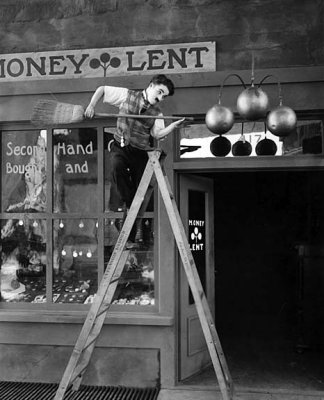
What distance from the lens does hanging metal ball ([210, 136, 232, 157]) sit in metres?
5.12

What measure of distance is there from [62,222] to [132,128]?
129 centimetres

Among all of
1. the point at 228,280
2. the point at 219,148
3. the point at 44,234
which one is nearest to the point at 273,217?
the point at 228,280

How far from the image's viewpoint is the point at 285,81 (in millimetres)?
4906

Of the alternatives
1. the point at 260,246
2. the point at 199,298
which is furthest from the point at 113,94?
the point at 260,246

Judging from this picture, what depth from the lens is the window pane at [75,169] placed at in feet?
17.5

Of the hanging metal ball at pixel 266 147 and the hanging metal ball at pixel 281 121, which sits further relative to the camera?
the hanging metal ball at pixel 266 147

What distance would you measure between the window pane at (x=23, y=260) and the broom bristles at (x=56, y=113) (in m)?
1.36

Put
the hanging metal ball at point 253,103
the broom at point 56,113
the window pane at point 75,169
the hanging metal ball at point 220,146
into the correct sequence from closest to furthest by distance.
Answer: the hanging metal ball at point 253,103, the broom at point 56,113, the hanging metal ball at point 220,146, the window pane at point 75,169

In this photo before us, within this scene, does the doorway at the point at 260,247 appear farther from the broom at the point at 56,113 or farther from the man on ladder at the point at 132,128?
the broom at the point at 56,113

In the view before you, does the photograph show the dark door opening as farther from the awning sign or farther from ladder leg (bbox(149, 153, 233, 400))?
ladder leg (bbox(149, 153, 233, 400))

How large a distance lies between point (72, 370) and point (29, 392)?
107 cm

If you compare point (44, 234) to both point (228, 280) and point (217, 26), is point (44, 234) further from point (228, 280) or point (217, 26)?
point (228, 280)

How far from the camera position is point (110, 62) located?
5207 millimetres

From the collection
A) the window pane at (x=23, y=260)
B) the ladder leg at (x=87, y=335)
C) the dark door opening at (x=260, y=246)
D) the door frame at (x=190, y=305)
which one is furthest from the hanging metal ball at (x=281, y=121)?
the dark door opening at (x=260, y=246)
